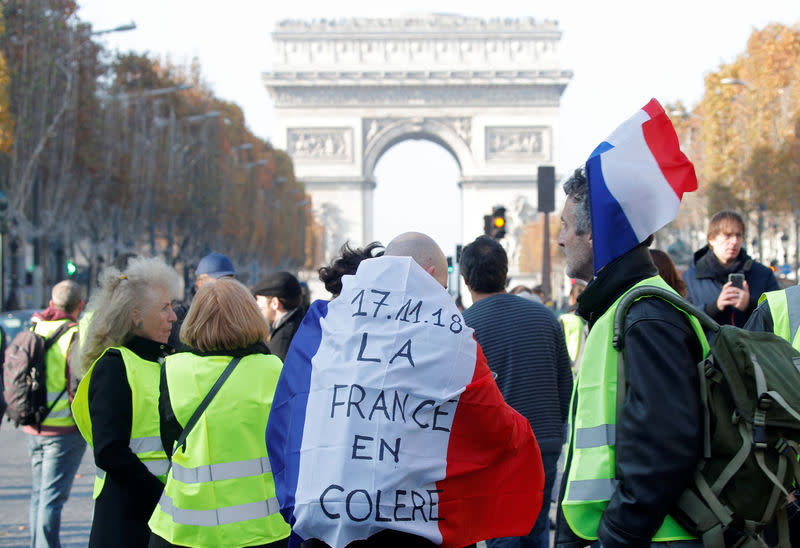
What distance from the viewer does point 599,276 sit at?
289cm

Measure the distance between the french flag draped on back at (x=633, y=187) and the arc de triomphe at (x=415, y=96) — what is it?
181 ft

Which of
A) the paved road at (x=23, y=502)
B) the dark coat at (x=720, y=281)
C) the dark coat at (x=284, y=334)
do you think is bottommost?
the paved road at (x=23, y=502)

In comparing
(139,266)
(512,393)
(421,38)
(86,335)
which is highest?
(421,38)

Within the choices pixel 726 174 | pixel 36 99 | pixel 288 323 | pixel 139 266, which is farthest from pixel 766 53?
pixel 139 266

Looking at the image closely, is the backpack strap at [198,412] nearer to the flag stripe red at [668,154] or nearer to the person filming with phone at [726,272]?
the flag stripe red at [668,154]

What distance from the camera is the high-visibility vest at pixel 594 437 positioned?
8.84 ft

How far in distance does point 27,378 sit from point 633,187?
428cm

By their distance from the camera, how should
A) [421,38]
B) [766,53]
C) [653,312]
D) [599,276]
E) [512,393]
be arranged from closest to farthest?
[653,312] → [599,276] → [512,393] → [766,53] → [421,38]

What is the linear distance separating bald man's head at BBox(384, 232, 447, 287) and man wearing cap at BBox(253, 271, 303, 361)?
10.4ft

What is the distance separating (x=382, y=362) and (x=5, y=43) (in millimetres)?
22882

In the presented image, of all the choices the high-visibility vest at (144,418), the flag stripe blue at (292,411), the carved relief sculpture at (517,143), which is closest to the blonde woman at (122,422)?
the high-visibility vest at (144,418)

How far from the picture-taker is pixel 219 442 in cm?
351

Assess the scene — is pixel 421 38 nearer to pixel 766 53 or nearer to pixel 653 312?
pixel 766 53

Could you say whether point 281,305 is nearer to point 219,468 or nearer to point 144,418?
point 144,418
